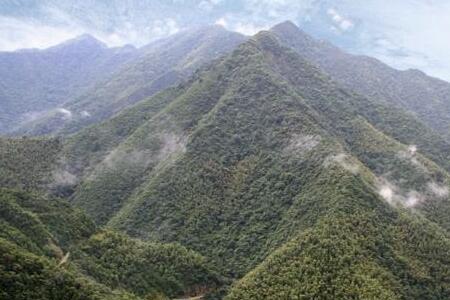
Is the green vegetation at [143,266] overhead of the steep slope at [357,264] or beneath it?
overhead

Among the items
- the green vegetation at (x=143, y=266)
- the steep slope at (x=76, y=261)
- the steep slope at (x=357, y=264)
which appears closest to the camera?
the steep slope at (x=76, y=261)

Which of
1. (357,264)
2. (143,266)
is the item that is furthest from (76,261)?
(357,264)

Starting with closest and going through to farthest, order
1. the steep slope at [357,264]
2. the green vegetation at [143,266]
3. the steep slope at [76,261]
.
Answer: the steep slope at [76,261] < the steep slope at [357,264] < the green vegetation at [143,266]

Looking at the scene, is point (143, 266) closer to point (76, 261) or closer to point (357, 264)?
point (76, 261)

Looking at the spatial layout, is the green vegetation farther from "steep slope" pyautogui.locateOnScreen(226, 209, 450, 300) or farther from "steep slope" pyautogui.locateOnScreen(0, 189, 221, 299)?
"steep slope" pyautogui.locateOnScreen(226, 209, 450, 300)

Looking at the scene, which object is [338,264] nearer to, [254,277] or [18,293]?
[254,277]

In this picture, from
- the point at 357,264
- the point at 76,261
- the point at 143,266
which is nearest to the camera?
the point at 76,261

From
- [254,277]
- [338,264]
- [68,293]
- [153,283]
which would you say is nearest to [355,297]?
[338,264]

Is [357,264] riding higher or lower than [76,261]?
lower

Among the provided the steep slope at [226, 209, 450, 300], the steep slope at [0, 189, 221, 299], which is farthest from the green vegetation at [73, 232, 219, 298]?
the steep slope at [226, 209, 450, 300]

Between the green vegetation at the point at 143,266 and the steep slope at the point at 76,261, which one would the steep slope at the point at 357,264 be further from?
the steep slope at the point at 76,261

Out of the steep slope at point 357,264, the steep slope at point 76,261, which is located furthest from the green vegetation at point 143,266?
the steep slope at point 357,264
